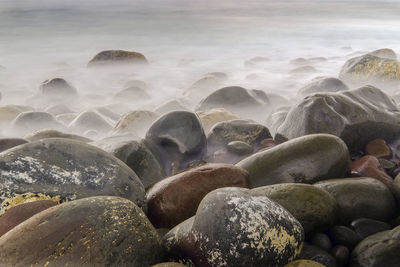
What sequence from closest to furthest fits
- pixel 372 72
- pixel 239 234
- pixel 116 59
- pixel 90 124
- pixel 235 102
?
1. pixel 239 234
2. pixel 90 124
3. pixel 235 102
4. pixel 372 72
5. pixel 116 59

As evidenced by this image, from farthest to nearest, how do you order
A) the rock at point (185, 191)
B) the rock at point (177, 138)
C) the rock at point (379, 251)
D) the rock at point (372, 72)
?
the rock at point (372, 72), the rock at point (177, 138), the rock at point (185, 191), the rock at point (379, 251)

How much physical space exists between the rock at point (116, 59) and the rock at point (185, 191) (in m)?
11.1

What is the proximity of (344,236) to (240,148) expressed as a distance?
165 cm

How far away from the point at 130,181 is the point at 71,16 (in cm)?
3362

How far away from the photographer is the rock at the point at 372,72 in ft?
25.3

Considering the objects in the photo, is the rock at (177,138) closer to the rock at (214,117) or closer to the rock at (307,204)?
the rock at (214,117)

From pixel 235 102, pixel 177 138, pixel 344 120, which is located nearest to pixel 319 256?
pixel 344 120

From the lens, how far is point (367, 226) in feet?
7.00

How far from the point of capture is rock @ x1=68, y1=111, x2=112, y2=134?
5434 millimetres

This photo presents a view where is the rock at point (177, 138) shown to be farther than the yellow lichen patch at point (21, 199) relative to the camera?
Yes

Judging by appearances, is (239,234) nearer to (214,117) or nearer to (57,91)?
(214,117)

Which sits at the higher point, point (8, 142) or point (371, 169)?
point (8, 142)

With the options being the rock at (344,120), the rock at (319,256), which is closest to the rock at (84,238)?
the rock at (319,256)

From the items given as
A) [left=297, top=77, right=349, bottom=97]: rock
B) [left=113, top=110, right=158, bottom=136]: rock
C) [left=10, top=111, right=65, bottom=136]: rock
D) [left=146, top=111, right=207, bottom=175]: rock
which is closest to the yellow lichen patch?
[left=146, top=111, right=207, bottom=175]: rock
